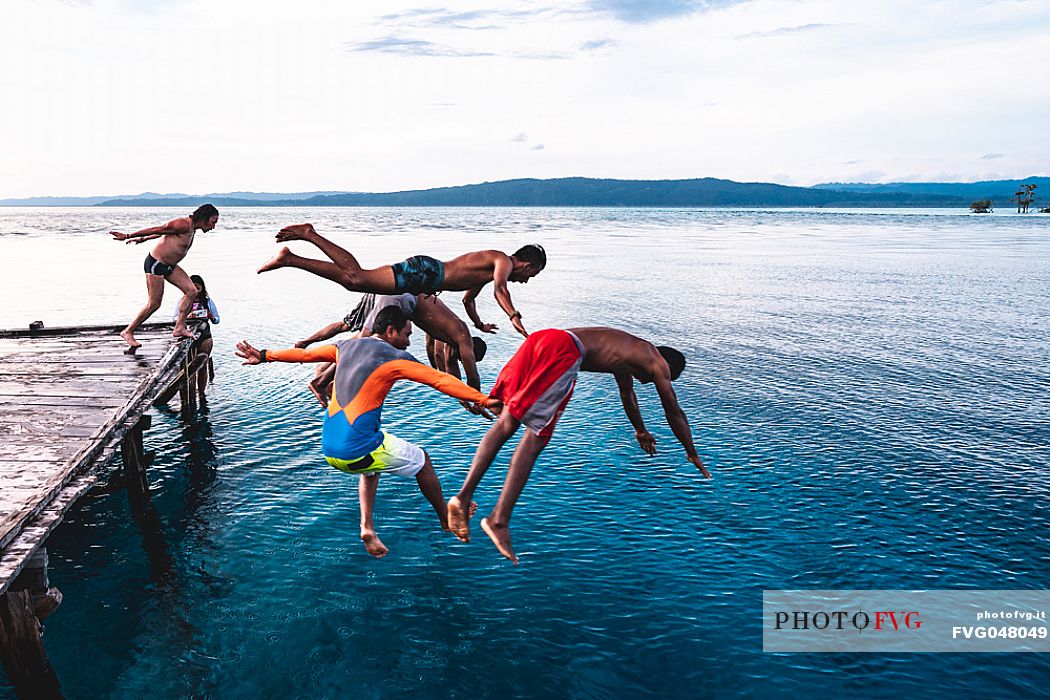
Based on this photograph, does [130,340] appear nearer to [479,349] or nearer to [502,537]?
[479,349]

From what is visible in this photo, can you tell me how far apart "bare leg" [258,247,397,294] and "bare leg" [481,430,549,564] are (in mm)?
2393

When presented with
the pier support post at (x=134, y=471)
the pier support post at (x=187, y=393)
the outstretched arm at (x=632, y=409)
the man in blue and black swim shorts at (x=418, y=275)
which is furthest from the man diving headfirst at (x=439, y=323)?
the pier support post at (x=187, y=393)

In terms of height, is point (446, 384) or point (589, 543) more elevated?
point (446, 384)

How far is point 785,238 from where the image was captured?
97.6 meters

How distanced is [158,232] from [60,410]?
13.4 feet

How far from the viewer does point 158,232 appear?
13.7 metres

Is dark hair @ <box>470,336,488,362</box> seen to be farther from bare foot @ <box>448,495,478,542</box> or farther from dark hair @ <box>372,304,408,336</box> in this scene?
bare foot @ <box>448,495,478,542</box>

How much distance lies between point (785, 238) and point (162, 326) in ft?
300

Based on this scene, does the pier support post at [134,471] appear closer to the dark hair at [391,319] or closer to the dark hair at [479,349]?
the dark hair at [479,349]

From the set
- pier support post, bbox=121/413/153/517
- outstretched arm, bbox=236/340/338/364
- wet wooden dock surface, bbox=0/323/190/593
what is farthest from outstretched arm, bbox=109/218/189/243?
outstretched arm, bbox=236/340/338/364

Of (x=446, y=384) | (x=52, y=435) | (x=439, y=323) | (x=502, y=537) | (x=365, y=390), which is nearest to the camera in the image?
(x=446, y=384)

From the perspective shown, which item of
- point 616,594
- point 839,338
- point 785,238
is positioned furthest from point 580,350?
point 785,238

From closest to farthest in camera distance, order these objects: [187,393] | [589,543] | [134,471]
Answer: [589,543] → [134,471] → [187,393]

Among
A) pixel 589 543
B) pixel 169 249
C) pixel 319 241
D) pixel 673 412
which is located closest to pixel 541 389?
pixel 673 412
